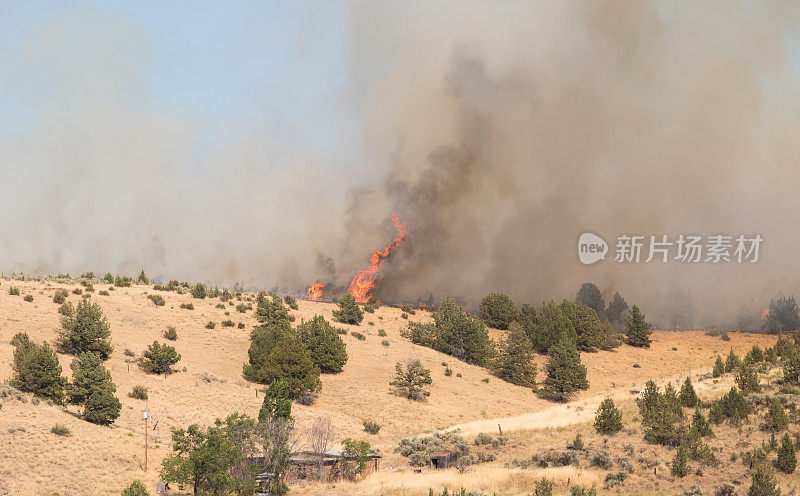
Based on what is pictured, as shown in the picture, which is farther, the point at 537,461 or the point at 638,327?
the point at 638,327

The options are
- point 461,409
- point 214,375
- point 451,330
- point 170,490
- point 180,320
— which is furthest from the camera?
point 451,330

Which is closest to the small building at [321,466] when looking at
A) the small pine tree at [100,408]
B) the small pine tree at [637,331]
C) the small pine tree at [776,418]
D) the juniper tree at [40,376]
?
the small pine tree at [100,408]

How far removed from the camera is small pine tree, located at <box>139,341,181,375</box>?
51.8 metres

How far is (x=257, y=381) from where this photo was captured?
57.5m

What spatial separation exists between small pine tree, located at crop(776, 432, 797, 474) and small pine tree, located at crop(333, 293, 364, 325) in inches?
2362

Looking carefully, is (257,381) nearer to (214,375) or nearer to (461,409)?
(214,375)

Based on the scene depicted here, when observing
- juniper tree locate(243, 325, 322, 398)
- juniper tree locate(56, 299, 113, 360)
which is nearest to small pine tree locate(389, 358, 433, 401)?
juniper tree locate(243, 325, 322, 398)

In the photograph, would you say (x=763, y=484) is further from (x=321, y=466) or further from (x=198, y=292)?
(x=198, y=292)

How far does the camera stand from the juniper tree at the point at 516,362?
73188 mm

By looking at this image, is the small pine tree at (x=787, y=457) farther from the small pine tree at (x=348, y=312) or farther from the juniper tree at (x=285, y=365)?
the small pine tree at (x=348, y=312)

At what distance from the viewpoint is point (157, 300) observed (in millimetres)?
72250

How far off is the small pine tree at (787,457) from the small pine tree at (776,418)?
13.3 ft

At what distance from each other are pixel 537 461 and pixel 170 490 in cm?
2007

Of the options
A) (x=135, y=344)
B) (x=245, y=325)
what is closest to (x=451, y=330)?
(x=245, y=325)
